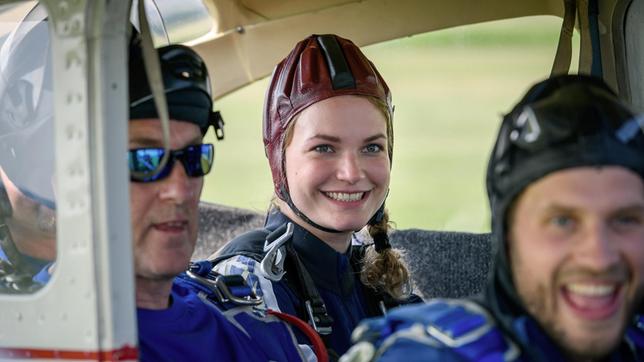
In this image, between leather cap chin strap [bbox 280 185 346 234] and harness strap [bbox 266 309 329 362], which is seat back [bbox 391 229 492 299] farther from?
harness strap [bbox 266 309 329 362]

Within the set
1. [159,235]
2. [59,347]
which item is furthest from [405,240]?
[59,347]

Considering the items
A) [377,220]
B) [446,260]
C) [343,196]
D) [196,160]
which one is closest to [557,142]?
[196,160]

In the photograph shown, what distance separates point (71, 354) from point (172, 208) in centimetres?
44

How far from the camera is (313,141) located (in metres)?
3.67

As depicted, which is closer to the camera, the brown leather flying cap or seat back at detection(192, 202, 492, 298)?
the brown leather flying cap

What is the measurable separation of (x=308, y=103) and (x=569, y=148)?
1625 mm

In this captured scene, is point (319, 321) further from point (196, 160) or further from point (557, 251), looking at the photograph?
point (557, 251)

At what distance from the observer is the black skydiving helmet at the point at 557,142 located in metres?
2.16

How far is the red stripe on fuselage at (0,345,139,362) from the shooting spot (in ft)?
7.94

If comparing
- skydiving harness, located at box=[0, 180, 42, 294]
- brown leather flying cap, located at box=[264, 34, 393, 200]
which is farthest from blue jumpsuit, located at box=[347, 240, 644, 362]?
brown leather flying cap, located at box=[264, 34, 393, 200]

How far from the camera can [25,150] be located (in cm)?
306

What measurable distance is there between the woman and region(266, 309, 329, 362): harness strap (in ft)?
0.75

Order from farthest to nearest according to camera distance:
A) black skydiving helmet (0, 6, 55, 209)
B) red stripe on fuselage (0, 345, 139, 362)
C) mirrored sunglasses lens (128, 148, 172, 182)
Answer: black skydiving helmet (0, 6, 55, 209) → mirrored sunglasses lens (128, 148, 172, 182) → red stripe on fuselage (0, 345, 139, 362)

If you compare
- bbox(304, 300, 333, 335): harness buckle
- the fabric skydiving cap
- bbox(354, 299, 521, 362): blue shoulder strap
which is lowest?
bbox(304, 300, 333, 335): harness buckle
